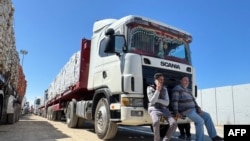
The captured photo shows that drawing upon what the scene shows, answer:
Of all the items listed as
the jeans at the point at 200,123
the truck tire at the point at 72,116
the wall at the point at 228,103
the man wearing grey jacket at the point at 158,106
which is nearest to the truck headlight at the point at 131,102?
the man wearing grey jacket at the point at 158,106

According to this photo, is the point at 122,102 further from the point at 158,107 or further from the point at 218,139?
the point at 218,139

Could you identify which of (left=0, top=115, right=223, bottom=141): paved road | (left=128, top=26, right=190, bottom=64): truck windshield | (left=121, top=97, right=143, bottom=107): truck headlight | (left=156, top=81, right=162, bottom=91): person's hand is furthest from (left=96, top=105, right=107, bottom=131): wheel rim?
(left=156, top=81, right=162, bottom=91): person's hand

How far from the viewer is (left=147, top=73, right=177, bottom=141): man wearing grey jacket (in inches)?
231

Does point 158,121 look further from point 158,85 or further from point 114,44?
point 114,44

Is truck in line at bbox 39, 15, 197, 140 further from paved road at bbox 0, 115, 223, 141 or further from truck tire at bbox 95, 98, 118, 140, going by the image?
paved road at bbox 0, 115, 223, 141

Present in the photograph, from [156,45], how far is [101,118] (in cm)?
242

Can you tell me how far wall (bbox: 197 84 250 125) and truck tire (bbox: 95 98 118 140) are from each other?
1124 centimetres

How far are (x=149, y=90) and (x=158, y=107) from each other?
424mm

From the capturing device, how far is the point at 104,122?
7.27m

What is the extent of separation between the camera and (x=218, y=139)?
5.93 m

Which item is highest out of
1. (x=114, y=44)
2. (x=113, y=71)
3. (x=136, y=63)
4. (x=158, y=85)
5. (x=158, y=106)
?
(x=114, y=44)

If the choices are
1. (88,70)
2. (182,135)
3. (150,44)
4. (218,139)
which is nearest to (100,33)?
(88,70)

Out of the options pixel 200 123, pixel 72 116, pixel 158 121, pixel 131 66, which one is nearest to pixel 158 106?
pixel 158 121

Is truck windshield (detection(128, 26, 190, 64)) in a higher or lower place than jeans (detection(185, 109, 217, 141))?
higher
